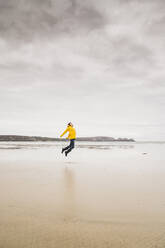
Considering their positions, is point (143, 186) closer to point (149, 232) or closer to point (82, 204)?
point (82, 204)

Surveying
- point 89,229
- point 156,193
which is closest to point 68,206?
point 89,229

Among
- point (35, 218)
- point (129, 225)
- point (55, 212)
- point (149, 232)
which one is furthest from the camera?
point (55, 212)

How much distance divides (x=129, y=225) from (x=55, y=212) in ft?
3.80

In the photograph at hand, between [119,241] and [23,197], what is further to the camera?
[23,197]

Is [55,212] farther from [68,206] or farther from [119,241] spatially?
[119,241]

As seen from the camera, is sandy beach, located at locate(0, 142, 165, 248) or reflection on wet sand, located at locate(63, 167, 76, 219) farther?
reflection on wet sand, located at locate(63, 167, 76, 219)

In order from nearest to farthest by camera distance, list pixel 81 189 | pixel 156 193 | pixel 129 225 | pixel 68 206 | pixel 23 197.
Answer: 1. pixel 129 225
2. pixel 68 206
3. pixel 23 197
4. pixel 156 193
5. pixel 81 189

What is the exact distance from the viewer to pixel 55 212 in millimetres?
3160

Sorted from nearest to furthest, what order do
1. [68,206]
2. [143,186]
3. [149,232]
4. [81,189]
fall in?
[149,232]
[68,206]
[81,189]
[143,186]

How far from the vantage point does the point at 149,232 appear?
2518 mm

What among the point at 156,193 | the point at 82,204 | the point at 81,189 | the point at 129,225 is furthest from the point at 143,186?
the point at 129,225

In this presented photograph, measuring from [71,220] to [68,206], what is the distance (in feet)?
2.05

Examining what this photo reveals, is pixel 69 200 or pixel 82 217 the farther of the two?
pixel 69 200

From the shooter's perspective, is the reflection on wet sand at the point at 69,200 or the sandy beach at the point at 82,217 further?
the reflection on wet sand at the point at 69,200
